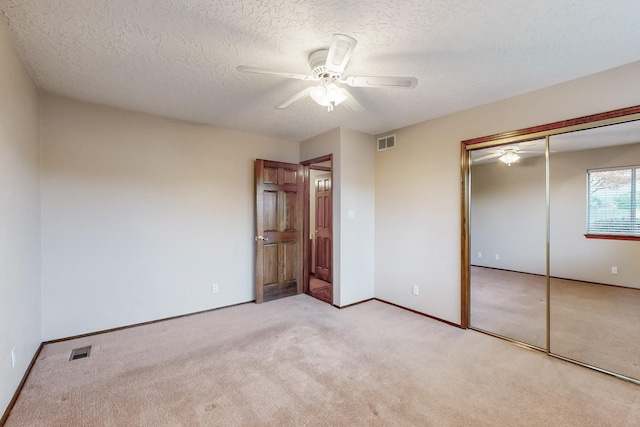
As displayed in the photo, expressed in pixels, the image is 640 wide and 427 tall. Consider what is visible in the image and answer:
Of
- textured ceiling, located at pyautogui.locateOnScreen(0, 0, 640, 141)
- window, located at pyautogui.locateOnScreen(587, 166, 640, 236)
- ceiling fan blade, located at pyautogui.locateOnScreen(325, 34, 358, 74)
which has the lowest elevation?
window, located at pyautogui.locateOnScreen(587, 166, 640, 236)

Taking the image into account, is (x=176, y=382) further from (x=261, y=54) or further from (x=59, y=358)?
(x=261, y=54)

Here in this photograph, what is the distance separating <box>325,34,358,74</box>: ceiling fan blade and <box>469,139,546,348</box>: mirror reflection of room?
2.20m

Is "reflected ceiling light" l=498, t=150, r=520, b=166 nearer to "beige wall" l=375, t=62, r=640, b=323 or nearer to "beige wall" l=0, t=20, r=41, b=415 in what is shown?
"beige wall" l=375, t=62, r=640, b=323

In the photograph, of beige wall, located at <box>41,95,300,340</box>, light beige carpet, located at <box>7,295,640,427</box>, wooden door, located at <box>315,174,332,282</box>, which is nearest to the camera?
light beige carpet, located at <box>7,295,640,427</box>

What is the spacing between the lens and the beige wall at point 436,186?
249 cm

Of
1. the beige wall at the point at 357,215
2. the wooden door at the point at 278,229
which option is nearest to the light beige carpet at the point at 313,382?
the beige wall at the point at 357,215

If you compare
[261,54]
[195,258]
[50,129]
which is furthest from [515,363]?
[50,129]

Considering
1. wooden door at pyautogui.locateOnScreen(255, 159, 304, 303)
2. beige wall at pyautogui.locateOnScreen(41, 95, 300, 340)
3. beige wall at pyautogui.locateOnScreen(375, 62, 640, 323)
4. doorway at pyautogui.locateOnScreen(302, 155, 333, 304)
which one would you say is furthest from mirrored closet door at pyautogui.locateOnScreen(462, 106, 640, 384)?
beige wall at pyautogui.locateOnScreen(41, 95, 300, 340)

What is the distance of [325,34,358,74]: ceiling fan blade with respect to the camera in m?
1.54

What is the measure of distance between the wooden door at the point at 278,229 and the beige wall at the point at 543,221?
8.29ft

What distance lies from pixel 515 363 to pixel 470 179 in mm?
1889

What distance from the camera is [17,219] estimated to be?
82.0 inches

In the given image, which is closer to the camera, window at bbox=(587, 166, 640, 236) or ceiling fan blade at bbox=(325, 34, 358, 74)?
ceiling fan blade at bbox=(325, 34, 358, 74)

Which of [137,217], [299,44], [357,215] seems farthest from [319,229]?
[299,44]
